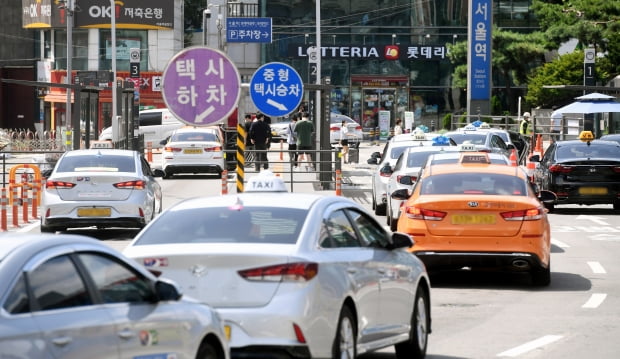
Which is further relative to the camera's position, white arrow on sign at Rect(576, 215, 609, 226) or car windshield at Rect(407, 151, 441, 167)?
white arrow on sign at Rect(576, 215, 609, 226)

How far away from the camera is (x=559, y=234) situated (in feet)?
80.2

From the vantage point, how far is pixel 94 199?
23.2 m

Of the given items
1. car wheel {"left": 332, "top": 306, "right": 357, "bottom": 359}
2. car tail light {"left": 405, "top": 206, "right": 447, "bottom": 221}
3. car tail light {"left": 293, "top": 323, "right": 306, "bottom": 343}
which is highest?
car tail light {"left": 405, "top": 206, "right": 447, "bottom": 221}

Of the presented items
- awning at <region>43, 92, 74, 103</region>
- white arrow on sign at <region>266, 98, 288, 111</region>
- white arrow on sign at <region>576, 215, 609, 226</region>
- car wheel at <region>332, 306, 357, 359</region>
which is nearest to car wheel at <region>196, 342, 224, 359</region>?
car wheel at <region>332, 306, 357, 359</region>

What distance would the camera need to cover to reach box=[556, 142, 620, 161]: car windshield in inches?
1167

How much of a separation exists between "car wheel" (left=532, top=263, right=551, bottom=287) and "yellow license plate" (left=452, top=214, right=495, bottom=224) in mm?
891

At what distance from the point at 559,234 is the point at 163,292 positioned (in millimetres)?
17692

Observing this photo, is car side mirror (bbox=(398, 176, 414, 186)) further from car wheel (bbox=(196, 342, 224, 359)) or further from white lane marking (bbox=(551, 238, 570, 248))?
car wheel (bbox=(196, 342, 224, 359))

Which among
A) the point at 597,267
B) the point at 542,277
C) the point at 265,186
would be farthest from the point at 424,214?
the point at 265,186

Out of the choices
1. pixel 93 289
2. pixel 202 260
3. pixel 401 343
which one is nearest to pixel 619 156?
pixel 401 343

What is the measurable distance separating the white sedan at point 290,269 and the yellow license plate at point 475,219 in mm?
5032

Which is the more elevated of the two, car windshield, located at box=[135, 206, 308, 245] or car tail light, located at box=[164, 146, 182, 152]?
car windshield, located at box=[135, 206, 308, 245]

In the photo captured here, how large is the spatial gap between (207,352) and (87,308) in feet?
4.39

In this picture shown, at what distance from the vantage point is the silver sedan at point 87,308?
20.6 feet
